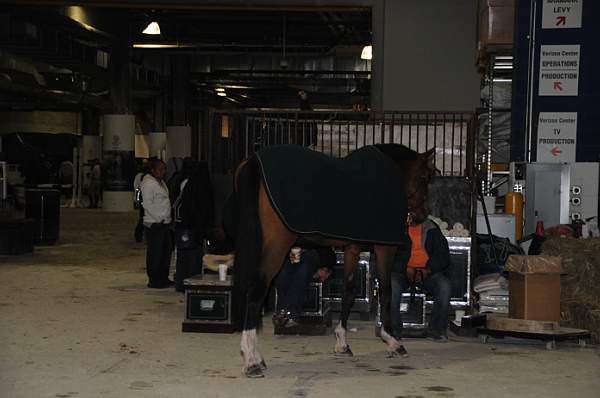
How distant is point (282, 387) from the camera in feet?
19.3

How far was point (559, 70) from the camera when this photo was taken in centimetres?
1063

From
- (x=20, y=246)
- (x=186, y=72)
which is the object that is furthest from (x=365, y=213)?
(x=186, y=72)

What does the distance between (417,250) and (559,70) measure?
3911mm

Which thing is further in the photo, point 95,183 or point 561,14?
point 95,183

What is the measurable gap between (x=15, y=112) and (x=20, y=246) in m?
23.2

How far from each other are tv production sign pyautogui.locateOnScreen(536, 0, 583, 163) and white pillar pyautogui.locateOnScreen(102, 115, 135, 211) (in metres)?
17.4

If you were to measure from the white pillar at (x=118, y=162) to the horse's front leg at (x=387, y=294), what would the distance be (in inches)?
783

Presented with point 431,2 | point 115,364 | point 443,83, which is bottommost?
point 115,364

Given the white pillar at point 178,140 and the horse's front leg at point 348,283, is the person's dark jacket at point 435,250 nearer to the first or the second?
the horse's front leg at point 348,283

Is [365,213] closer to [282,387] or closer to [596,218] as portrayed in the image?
[282,387]

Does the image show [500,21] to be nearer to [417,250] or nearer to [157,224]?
[417,250]

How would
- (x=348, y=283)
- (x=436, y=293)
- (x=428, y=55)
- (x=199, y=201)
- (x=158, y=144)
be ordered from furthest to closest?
(x=158, y=144), (x=428, y=55), (x=199, y=201), (x=436, y=293), (x=348, y=283)

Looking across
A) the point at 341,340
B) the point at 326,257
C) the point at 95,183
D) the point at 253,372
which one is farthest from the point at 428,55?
the point at 95,183

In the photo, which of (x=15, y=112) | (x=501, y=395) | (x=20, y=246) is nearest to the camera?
(x=501, y=395)
